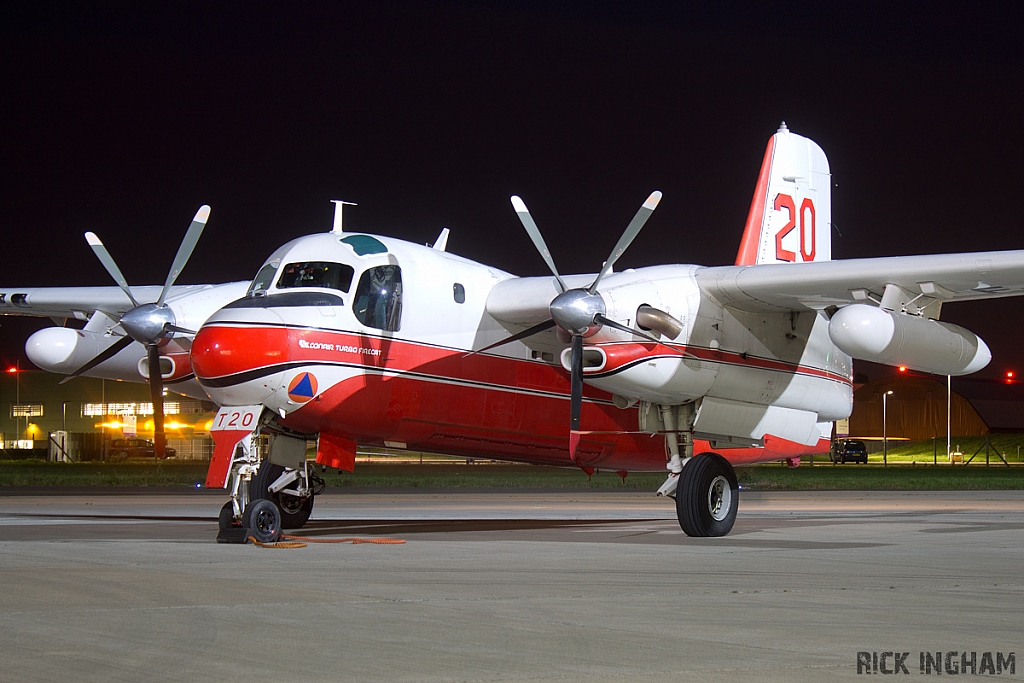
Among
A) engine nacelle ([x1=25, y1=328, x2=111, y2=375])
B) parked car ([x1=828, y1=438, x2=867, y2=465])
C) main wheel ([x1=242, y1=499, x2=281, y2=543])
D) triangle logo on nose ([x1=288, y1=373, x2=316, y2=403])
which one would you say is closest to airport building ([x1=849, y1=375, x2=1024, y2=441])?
parked car ([x1=828, y1=438, x2=867, y2=465])

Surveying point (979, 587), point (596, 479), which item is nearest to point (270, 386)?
point (979, 587)

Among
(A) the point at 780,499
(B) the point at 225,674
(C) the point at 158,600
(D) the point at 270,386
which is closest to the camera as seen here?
(B) the point at 225,674

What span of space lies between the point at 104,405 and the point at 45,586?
9082cm

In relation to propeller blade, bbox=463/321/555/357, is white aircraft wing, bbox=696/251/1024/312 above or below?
above

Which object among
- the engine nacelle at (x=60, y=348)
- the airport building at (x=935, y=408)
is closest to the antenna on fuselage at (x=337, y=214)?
the engine nacelle at (x=60, y=348)

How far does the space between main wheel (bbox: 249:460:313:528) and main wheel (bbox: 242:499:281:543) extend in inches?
40.1

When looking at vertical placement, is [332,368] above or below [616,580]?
above

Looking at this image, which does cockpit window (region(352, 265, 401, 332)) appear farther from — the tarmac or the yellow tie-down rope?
the tarmac

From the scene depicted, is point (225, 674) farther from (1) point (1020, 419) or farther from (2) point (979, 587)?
(1) point (1020, 419)

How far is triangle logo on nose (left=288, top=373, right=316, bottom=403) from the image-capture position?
16.4 meters

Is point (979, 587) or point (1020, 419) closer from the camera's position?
point (979, 587)

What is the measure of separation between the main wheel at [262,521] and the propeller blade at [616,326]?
18.2 ft

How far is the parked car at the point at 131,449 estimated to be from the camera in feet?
257

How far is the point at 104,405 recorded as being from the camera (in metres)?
96.4
